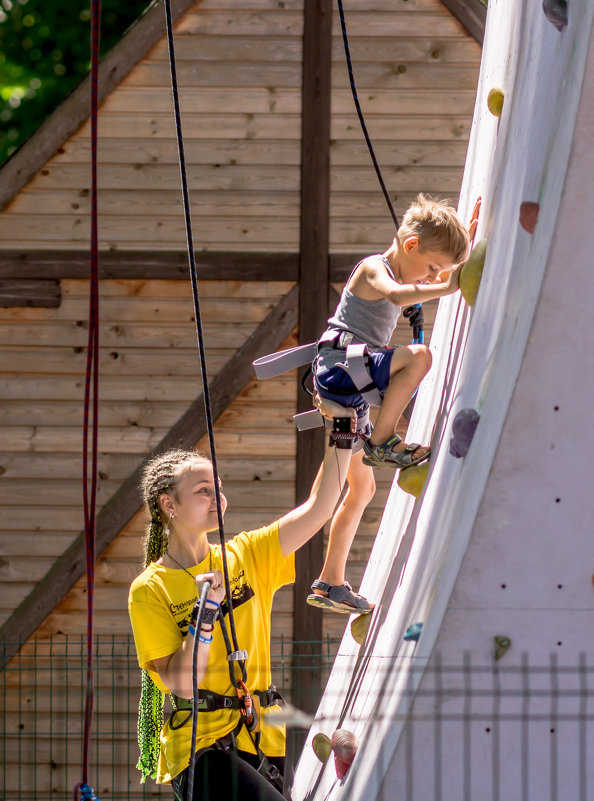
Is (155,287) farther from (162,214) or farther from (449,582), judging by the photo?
(449,582)

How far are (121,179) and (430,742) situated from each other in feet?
15.0

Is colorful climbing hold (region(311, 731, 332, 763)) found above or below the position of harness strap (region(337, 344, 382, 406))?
below

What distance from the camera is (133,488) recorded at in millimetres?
6168

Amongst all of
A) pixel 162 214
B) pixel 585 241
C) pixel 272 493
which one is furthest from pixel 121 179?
pixel 585 241

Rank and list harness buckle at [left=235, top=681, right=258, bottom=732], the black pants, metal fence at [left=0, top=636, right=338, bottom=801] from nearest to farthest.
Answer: the black pants < harness buckle at [left=235, top=681, right=258, bottom=732] < metal fence at [left=0, top=636, right=338, bottom=801]

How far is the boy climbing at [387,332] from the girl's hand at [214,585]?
52 cm

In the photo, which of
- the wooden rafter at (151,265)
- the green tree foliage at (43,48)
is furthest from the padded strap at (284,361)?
the green tree foliage at (43,48)

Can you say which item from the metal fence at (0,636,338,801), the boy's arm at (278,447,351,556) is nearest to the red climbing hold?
the boy's arm at (278,447,351,556)

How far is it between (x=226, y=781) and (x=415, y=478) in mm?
888

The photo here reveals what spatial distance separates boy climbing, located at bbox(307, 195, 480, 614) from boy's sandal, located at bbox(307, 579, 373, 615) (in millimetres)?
387

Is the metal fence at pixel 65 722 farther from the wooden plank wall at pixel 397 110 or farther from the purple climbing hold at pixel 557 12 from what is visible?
the purple climbing hold at pixel 557 12

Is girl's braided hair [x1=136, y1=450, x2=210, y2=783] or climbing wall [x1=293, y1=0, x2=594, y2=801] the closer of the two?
climbing wall [x1=293, y1=0, x2=594, y2=801]

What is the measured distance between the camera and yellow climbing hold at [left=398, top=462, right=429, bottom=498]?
282 centimetres

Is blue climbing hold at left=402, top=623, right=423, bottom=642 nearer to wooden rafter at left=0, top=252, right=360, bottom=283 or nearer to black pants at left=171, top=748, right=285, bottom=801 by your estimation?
black pants at left=171, top=748, right=285, bottom=801
